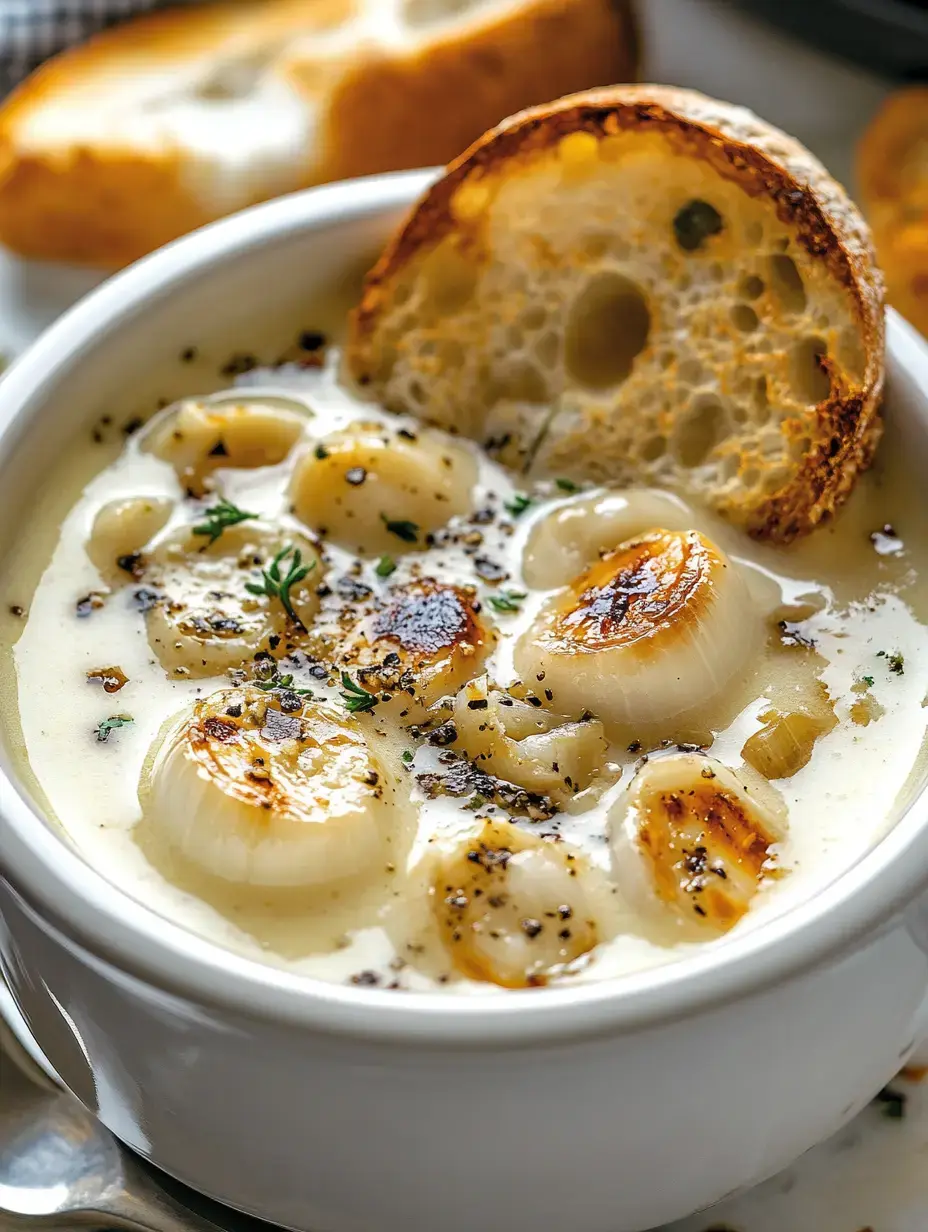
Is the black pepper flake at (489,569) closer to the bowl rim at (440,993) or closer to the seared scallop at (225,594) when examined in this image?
the seared scallop at (225,594)

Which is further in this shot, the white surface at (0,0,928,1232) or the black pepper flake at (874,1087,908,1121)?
the white surface at (0,0,928,1232)

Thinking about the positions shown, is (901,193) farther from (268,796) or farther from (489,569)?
(268,796)

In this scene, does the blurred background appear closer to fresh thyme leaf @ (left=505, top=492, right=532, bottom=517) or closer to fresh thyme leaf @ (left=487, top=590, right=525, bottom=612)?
fresh thyme leaf @ (left=505, top=492, right=532, bottom=517)

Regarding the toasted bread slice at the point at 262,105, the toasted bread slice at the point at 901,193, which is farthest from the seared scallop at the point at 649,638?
the toasted bread slice at the point at 262,105

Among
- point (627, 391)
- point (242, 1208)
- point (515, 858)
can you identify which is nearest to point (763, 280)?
point (627, 391)

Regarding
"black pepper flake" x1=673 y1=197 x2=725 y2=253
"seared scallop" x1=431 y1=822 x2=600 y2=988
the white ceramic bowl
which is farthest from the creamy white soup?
"black pepper flake" x1=673 y1=197 x2=725 y2=253

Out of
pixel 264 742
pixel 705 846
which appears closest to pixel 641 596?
pixel 705 846

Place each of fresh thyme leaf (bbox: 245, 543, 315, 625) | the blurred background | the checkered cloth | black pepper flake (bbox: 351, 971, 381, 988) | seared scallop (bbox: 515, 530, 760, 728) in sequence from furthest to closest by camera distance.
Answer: the checkered cloth < the blurred background < fresh thyme leaf (bbox: 245, 543, 315, 625) < seared scallop (bbox: 515, 530, 760, 728) < black pepper flake (bbox: 351, 971, 381, 988)
